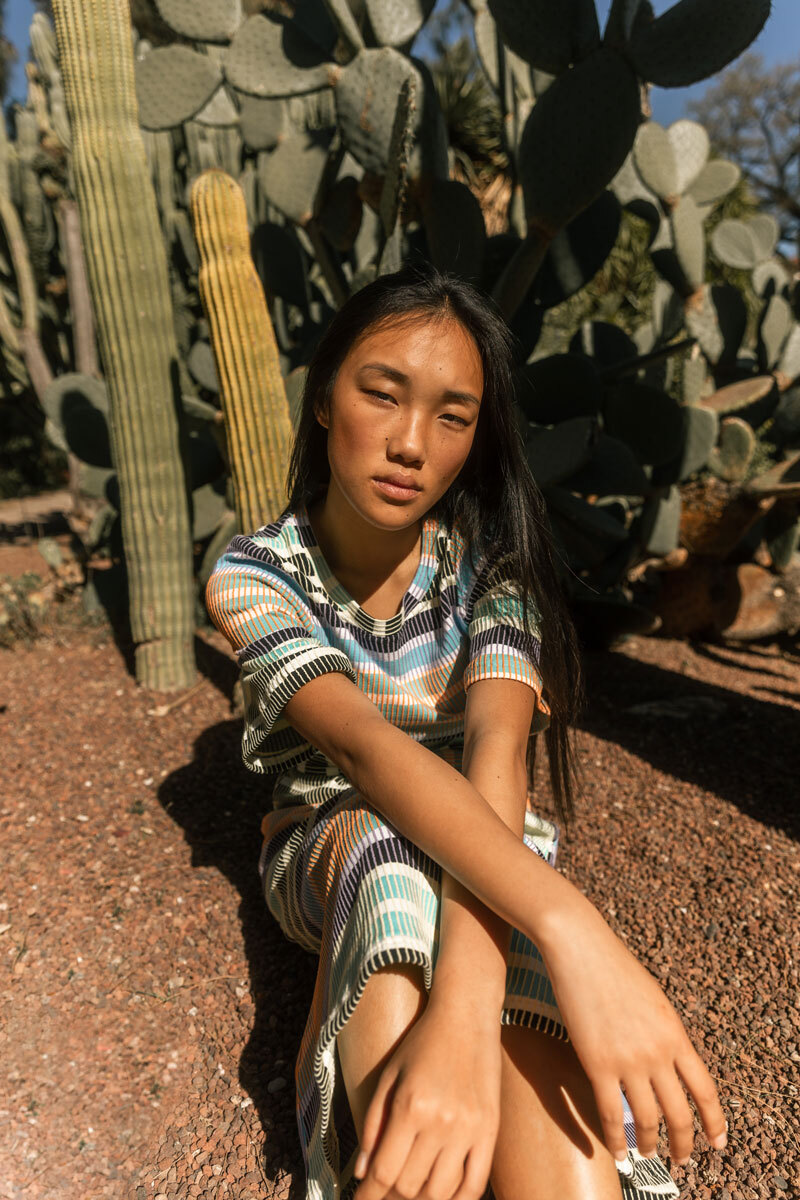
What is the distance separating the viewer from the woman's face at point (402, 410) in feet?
4.38

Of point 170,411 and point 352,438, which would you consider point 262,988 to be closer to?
point 352,438

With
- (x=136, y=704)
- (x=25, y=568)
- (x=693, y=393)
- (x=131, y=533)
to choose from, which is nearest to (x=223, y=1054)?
(x=136, y=704)

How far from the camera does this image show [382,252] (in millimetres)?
2619

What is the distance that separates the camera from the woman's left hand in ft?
2.97

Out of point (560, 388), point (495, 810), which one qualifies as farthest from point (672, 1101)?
point (560, 388)

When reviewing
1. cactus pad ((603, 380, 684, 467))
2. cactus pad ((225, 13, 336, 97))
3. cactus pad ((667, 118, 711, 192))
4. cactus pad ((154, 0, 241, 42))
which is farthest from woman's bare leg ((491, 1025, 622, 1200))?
cactus pad ((667, 118, 711, 192))

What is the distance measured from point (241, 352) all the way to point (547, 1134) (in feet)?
6.90

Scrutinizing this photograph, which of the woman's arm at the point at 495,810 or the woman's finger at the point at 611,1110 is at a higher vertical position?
the woman's arm at the point at 495,810

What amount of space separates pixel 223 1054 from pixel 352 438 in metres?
1.06

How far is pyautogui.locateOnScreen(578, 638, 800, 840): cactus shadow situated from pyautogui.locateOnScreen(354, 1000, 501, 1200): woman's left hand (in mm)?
1462

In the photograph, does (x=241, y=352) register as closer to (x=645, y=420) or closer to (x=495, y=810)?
(x=645, y=420)

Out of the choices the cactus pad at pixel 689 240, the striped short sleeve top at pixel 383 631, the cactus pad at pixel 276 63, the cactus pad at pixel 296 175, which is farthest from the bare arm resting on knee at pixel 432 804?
the cactus pad at pixel 689 240

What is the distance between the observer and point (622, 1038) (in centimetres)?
99

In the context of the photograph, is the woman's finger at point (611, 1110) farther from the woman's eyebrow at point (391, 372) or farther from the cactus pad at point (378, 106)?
the cactus pad at point (378, 106)
